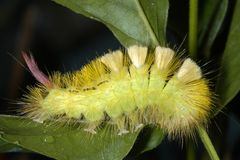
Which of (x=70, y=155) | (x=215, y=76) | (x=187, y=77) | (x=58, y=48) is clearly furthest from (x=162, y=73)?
(x=58, y=48)

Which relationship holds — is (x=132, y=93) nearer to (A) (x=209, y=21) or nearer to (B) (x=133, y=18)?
(B) (x=133, y=18)

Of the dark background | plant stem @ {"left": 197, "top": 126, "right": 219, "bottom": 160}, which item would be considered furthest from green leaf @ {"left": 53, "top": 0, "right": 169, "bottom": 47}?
the dark background

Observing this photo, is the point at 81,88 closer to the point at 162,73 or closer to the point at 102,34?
the point at 162,73

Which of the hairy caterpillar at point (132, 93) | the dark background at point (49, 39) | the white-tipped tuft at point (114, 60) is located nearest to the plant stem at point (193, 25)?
the hairy caterpillar at point (132, 93)

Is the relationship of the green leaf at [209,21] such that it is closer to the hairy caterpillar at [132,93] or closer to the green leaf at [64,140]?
the hairy caterpillar at [132,93]

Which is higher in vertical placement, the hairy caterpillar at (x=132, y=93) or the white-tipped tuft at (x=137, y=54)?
the white-tipped tuft at (x=137, y=54)

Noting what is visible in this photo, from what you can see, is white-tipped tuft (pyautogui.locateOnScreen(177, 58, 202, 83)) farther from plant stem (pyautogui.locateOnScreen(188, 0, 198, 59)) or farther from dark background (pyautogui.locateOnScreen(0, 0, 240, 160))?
dark background (pyautogui.locateOnScreen(0, 0, 240, 160))

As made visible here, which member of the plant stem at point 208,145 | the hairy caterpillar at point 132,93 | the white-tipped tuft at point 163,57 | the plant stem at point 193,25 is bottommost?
the plant stem at point 208,145
